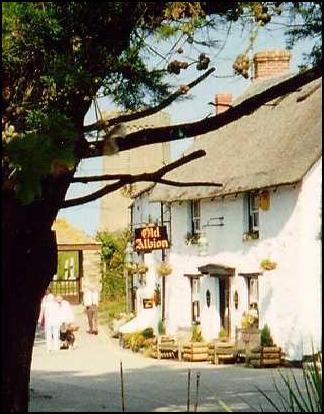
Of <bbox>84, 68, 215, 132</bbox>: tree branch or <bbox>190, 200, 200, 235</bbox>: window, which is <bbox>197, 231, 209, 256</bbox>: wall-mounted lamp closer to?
<bbox>190, 200, 200, 235</bbox>: window

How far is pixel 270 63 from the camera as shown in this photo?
37844 mm

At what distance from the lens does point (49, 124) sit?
8.84m

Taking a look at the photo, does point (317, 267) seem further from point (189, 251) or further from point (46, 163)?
point (46, 163)

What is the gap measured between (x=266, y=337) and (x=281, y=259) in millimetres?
2075

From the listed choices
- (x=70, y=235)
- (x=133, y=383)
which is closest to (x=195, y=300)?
(x=133, y=383)

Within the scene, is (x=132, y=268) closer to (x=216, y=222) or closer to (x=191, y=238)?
(x=191, y=238)

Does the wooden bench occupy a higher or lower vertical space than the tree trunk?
lower

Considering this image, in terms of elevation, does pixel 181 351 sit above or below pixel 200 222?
below

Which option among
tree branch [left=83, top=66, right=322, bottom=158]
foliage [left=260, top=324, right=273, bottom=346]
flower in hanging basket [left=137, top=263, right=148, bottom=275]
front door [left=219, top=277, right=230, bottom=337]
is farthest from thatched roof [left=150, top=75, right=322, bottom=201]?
tree branch [left=83, top=66, right=322, bottom=158]

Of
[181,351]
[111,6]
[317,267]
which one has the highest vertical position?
[111,6]

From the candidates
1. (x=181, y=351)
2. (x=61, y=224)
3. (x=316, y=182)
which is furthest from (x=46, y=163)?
(x=61, y=224)

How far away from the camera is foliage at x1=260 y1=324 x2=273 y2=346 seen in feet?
94.2

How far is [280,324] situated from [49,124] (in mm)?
20861

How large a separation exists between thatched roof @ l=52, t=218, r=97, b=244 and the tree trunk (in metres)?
40.7
